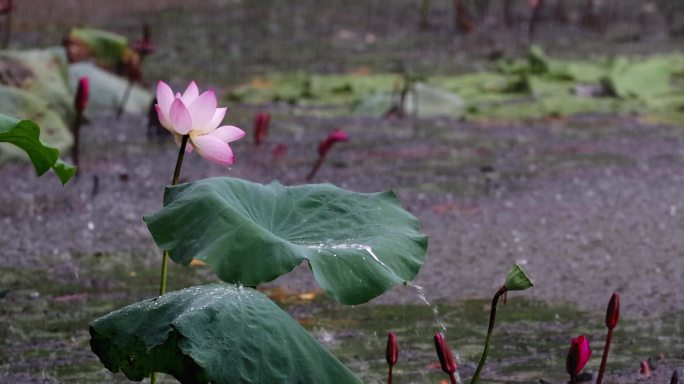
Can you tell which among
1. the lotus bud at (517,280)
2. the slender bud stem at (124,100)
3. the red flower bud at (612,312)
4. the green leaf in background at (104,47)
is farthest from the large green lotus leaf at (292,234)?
the green leaf in background at (104,47)

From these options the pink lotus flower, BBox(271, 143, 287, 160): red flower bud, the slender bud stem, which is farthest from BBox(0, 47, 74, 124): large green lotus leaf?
the pink lotus flower

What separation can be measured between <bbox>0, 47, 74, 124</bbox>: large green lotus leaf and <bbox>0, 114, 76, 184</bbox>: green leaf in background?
288 centimetres

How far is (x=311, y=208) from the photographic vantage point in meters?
2.06

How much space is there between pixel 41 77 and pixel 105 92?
2.66 feet

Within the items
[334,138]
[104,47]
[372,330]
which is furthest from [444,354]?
[104,47]

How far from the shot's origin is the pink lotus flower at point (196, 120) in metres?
1.95

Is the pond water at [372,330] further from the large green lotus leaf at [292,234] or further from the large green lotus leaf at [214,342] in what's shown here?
the large green lotus leaf at [214,342]

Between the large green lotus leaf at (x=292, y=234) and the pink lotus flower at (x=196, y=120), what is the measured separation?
5 cm

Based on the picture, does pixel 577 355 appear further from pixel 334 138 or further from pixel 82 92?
pixel 82 92

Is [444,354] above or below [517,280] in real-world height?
below

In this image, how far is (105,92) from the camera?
5.92 meters

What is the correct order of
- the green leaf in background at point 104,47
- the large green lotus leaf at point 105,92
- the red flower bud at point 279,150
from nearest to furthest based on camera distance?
1. the red flower bud at point 279,150
2. the large green lotus leaf at point 105,92
3. the green leaf in background at point 104,47

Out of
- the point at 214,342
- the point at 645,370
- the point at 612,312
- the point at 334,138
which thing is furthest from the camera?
the point at 334,138

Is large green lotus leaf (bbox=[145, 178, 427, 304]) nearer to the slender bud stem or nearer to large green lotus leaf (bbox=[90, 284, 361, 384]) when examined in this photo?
large green lotus leaf (bbox=[90, 284, 361, 384])
